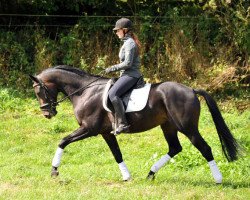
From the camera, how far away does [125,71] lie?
30.0ft

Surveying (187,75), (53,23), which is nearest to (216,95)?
(187,75)

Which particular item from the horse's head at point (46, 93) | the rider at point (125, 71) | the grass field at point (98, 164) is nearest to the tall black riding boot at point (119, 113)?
the rider at point (125, 71)

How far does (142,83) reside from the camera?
364 inches

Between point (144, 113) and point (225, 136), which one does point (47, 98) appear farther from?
point (225, 136)

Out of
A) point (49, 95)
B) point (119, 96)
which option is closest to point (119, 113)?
point (119, 96)

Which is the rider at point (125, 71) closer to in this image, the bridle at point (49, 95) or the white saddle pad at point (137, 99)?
the white saddle pad at point (137, 99)

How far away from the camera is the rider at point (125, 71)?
8.91m

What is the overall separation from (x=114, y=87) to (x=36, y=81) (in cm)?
140

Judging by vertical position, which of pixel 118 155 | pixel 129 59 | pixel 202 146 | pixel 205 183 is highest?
pixel 129 59

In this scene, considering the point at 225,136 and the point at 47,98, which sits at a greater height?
the point at 47,98

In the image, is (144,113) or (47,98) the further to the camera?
(47,98)

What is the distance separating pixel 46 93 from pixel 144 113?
1.75m

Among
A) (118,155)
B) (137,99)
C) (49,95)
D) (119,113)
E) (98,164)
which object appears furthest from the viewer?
(98,164)

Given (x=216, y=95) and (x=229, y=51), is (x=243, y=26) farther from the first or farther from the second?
(x=216, y=95)
